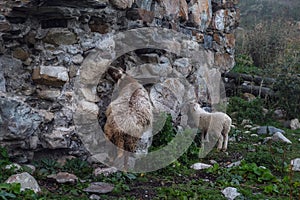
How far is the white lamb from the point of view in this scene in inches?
241

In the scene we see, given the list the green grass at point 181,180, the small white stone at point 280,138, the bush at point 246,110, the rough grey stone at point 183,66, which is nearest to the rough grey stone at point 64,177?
the green grass at point 181,180

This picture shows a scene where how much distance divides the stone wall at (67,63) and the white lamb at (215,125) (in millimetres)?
443

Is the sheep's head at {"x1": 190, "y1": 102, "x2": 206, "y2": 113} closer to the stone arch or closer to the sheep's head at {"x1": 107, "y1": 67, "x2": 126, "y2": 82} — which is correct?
the stone arch

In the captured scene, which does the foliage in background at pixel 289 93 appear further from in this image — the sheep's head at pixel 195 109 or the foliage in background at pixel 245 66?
the sheep's head at pixel 195 109

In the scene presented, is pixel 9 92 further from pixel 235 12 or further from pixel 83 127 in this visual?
pixel 235 12

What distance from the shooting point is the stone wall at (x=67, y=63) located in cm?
453

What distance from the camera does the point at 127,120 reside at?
A: 4.80 metres

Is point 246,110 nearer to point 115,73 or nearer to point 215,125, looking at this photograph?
point 215,125

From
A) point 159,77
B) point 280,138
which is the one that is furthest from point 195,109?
point 280,138

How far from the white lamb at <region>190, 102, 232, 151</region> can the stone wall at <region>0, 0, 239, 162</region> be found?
443 millimetres

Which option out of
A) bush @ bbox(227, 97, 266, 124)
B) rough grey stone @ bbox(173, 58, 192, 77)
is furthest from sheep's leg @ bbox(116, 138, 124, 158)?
bush @ bbox(227, 97, 266, 124)

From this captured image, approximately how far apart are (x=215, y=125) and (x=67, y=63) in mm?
2395

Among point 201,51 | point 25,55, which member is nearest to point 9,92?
point 25,55

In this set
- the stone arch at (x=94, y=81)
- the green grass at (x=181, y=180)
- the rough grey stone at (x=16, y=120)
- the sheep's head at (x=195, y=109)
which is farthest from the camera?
the sheep's head at (x=195, y=109)
